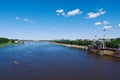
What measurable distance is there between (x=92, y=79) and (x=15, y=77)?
7.48 metres

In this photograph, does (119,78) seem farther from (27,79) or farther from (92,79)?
(27,79)

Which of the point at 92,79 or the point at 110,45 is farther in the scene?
the point at 110,45

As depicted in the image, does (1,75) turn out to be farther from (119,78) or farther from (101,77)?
(119,78)

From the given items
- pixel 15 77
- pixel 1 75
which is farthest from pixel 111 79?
pixel 1 75

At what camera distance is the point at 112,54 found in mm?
46688

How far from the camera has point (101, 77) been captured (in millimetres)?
19781

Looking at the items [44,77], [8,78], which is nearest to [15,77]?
[8,78]

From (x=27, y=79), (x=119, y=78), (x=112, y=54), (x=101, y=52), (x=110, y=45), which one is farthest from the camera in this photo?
(x=110, y=45)

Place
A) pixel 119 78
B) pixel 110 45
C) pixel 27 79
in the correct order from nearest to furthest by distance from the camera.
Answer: pixel 27 79
pixel 119 78
pixel 110 45

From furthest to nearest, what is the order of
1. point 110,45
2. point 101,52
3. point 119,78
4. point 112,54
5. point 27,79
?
point 110,45, point 101,52, point 112,54, point 119,78, point 27,79

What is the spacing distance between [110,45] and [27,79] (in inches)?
1706

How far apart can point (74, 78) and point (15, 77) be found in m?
5.75

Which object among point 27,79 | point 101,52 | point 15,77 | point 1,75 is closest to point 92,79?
point 27,79

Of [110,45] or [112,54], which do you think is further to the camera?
[110,45]
